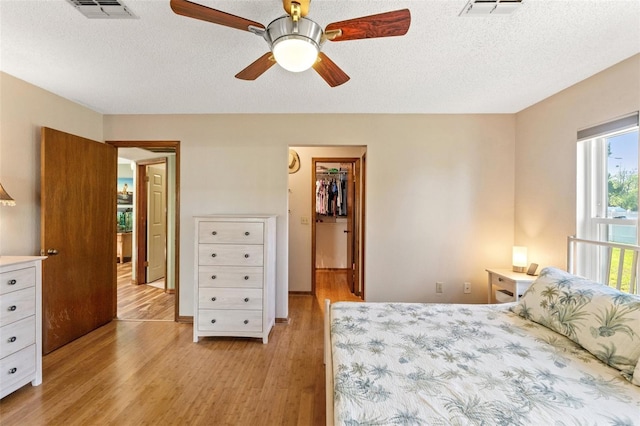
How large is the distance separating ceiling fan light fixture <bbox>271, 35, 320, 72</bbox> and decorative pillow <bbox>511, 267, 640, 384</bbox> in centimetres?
198

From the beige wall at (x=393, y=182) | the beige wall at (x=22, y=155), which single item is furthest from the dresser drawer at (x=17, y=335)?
the beige wall at (x=393, y=182)

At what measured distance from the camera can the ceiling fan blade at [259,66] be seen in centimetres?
157

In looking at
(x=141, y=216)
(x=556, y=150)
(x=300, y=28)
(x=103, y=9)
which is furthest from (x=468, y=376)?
(x=141, y=216)

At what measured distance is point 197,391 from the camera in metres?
2.01

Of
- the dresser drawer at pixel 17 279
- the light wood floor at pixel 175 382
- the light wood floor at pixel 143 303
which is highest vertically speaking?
the dresser drawer at pixel 17 279

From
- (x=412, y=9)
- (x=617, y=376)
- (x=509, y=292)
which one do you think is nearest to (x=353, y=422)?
(x=617, y=376)

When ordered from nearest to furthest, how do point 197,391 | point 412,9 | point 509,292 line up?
point 412,9 → point 197,391 → point 509,292

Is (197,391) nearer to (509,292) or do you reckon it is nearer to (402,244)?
(402,244)

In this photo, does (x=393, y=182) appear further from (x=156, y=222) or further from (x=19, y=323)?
(x=156, y=222)

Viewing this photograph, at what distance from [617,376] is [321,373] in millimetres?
1737

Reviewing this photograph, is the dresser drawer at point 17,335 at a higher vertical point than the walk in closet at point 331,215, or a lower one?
lower

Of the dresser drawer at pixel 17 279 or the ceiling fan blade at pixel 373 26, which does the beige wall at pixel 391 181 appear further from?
the ceiling fan blade at pixel 373 26

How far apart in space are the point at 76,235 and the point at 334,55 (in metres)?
2.95

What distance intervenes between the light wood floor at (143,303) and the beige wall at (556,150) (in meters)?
4.14
